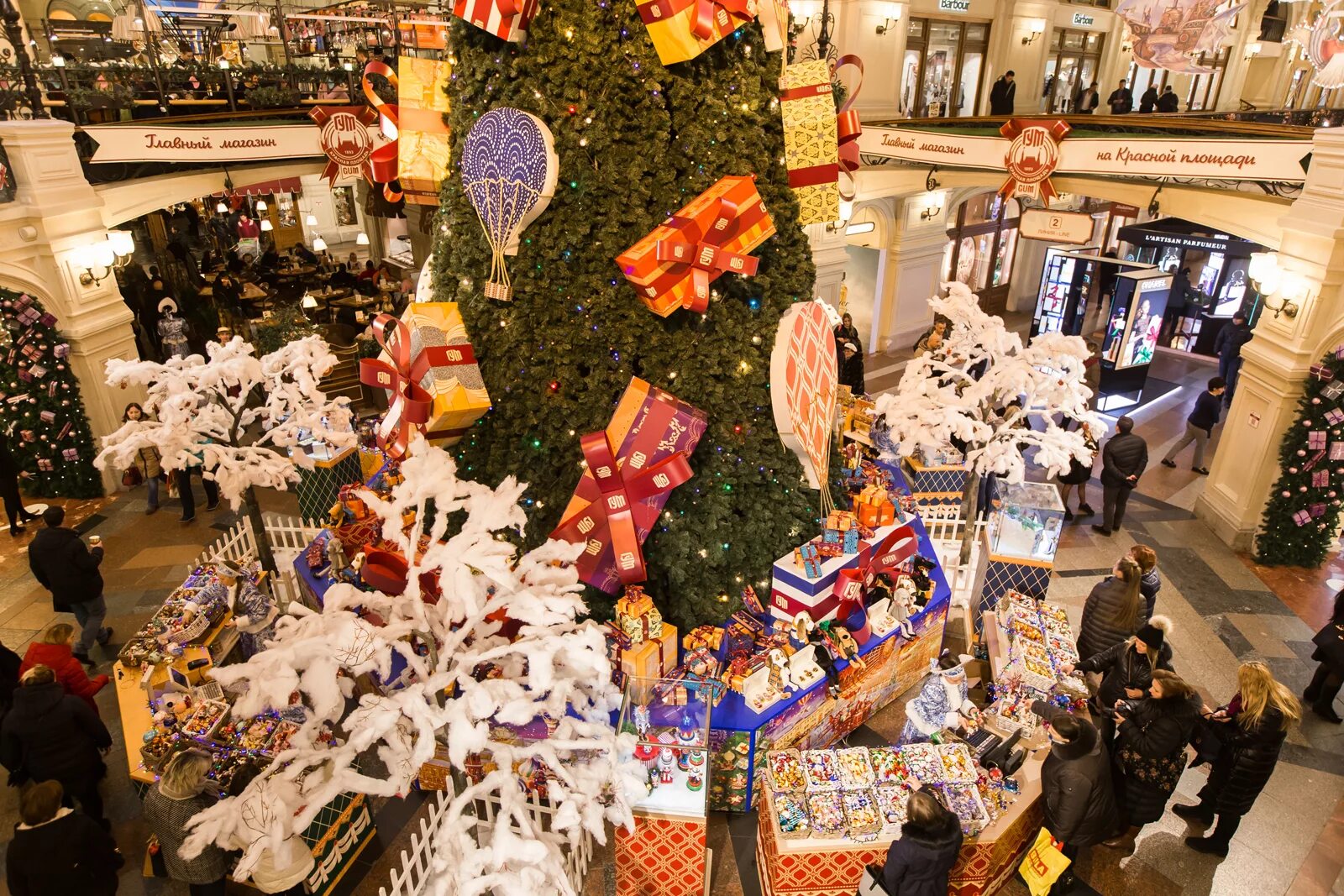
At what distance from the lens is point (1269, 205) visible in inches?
327

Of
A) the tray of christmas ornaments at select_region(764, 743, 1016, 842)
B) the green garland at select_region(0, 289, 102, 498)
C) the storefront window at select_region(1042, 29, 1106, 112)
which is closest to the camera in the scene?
the tray of christmas ornaments at select_region(764, 743, 1016, 842)

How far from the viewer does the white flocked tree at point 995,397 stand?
6.23 metres

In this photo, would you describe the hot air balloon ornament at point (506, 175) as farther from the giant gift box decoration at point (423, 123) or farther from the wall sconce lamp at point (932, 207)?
the wall sconce lamp at point (932, 207)

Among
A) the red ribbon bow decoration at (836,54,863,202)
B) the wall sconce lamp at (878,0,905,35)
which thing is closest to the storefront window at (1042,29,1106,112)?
the wall sconce lamp at (878,0,905,35)

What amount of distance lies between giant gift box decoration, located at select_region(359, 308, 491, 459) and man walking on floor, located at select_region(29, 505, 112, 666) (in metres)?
3.24

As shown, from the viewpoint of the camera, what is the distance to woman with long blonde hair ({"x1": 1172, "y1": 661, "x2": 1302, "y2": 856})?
443cm

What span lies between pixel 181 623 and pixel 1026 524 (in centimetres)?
655

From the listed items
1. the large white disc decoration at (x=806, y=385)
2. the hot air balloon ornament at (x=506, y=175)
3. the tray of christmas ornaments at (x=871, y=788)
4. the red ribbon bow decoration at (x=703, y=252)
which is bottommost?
the tray of christmas ornaments at (x=871, y=788)

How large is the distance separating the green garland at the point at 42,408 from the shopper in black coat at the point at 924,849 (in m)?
9.40

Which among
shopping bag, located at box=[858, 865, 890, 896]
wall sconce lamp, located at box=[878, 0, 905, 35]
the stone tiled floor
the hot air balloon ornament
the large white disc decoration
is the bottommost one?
the stone tiled floor

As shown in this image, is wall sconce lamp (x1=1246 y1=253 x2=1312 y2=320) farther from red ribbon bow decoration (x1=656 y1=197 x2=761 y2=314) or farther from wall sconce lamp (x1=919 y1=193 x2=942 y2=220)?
wall sconce lamp (x1=919 y1=193 x2=942 y2=220)

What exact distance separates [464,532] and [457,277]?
2508mm

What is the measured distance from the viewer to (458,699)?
3195 mm

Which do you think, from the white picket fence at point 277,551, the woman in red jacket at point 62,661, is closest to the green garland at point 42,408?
the white picket fence at point 277,551
